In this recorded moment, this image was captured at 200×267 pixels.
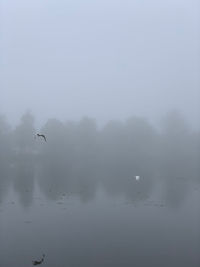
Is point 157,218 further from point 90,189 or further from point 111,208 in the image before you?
point 90,189

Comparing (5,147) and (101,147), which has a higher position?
(101,147)

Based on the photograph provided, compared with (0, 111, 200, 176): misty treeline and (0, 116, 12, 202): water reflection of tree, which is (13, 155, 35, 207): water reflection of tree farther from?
(0, 111, 200, 176): misty treeline

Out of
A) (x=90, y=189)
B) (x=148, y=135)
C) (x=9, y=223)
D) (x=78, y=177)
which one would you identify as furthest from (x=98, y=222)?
(x=148, y=135)

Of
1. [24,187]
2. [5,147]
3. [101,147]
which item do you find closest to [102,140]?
[101,147]

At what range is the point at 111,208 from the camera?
41.1 metres

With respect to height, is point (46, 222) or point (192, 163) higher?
point (192, 163)

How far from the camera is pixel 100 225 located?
34156mm

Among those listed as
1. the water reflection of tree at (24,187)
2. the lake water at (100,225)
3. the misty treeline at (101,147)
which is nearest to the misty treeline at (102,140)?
the misty treeline at (101,147)

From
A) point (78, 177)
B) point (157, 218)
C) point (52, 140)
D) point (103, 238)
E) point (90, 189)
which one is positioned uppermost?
point (52, 140)

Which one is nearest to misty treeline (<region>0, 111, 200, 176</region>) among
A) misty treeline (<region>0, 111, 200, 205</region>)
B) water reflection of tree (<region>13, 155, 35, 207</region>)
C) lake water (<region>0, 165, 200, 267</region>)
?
misty treeline (<region>0, 111, 200, 205</region>)

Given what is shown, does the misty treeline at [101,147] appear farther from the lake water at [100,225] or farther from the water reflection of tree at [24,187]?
the lake water at [100,225]

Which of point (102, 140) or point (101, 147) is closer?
point (101, 147)

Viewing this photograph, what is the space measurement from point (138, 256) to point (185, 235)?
250 inches

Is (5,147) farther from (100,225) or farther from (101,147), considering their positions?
(100,225)
